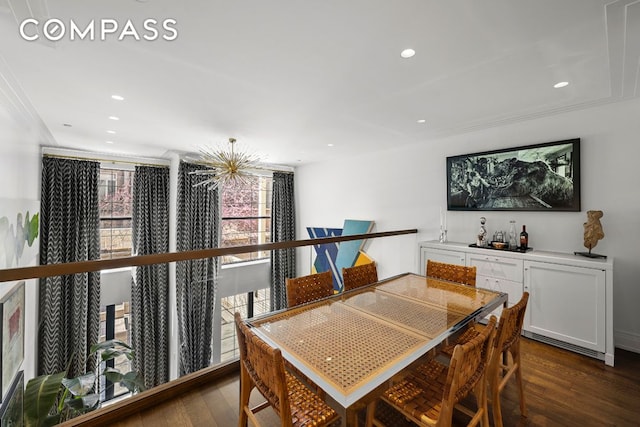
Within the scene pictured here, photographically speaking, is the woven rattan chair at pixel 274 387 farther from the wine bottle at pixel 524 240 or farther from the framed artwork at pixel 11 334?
the wine bottle at pixel 524 240

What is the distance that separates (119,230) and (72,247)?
0.71 metres

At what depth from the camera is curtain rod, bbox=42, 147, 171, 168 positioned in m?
4.39

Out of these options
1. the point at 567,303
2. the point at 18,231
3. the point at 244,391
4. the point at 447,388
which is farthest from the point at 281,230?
the point at 447,388

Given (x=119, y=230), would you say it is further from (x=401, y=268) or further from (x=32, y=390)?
(x=401, y=268)

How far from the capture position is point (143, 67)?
205cm

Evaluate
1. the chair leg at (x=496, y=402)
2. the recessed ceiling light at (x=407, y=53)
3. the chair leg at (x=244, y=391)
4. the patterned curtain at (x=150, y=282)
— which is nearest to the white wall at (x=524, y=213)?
the chair leg at (x=496, y=402)

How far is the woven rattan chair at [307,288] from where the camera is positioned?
202 cm

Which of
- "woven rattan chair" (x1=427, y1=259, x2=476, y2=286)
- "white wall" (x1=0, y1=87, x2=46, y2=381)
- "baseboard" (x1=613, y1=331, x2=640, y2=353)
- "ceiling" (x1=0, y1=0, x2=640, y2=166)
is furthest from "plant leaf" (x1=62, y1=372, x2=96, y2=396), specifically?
"baseboard" (x1=613, y1=331, x2=640, y2=353)

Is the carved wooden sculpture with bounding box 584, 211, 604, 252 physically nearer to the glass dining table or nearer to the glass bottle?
the glass bottle

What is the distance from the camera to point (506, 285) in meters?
3.05

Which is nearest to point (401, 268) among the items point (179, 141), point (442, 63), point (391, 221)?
point (391, 221)

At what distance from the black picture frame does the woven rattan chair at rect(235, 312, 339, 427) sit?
3204 millimetres

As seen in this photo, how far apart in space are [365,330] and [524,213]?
286 cm

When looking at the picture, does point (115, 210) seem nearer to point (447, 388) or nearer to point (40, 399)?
point (40, 399)
